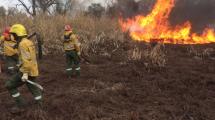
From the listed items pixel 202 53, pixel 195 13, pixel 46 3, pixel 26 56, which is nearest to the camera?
pixel 26 56

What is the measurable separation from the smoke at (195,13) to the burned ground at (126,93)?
6313 mm

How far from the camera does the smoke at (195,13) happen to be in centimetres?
2039

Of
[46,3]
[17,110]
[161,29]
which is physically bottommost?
[17,110]

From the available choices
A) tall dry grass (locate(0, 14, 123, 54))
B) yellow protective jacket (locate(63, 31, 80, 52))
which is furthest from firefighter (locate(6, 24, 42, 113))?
tall dry grass (locate(0, 14, 123, 54))

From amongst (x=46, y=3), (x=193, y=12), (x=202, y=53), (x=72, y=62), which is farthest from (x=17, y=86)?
(x=46, y=3)

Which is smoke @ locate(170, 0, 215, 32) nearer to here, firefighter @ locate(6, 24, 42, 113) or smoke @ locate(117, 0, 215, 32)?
smoke @ locate(117, 0, 215, 32)

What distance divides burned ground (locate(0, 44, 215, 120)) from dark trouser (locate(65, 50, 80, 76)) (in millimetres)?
253

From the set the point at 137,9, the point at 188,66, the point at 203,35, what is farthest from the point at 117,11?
the point at 188,66

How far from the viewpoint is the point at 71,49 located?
39.8ft

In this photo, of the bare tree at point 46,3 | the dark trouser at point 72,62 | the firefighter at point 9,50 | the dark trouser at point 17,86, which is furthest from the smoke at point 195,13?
the bare tree at point 46,3

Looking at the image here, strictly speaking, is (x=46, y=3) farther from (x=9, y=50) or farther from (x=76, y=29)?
(x=9, y=50)

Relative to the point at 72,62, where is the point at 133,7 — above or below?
above

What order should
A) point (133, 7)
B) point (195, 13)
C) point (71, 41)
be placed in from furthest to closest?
point (133, 7)
point (195, 13)
point (71, 41)

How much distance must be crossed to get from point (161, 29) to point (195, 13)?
2.34 metres
